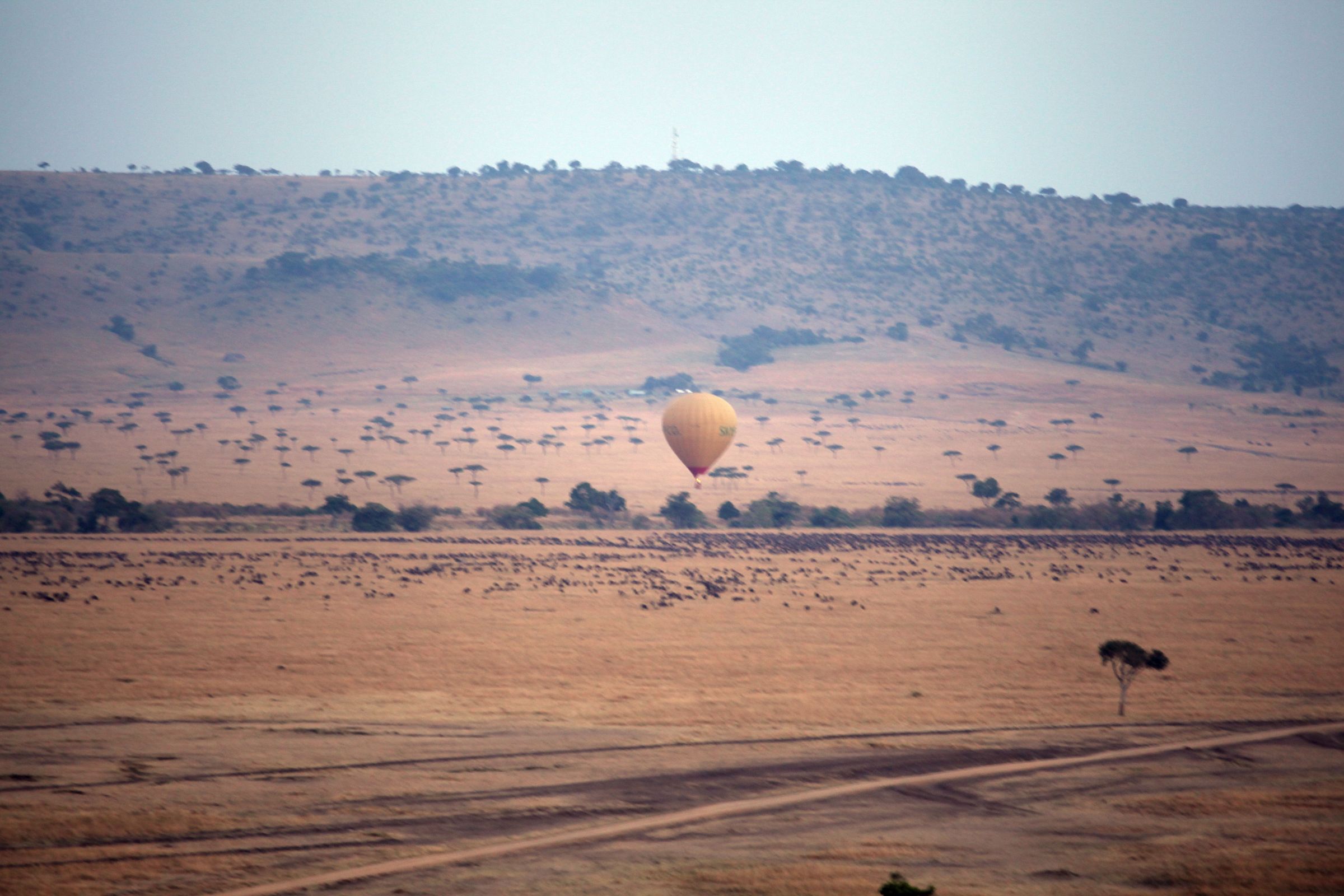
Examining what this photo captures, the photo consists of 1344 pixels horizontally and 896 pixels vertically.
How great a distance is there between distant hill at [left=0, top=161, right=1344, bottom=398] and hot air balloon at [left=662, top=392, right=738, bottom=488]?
6601cm

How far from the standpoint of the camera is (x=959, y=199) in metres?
Answer: 175

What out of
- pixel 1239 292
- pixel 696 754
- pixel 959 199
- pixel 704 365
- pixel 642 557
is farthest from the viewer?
pixel 959 199

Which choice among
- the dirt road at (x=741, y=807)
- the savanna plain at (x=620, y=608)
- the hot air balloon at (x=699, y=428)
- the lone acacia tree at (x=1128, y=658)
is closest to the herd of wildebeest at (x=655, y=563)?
the savanna plain at (x=620, y=608)

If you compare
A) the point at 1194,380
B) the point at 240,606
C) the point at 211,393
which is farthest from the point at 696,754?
the point at 1194,380

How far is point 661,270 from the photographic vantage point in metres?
151

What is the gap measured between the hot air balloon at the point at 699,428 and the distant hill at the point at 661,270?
6601 cm

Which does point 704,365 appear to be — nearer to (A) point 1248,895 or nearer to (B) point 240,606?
(B) point 240,606

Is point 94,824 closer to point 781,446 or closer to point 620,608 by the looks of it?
point 620,608

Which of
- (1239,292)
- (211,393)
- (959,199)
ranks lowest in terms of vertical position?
(211,393)

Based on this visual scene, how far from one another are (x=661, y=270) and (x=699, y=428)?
103302 mm

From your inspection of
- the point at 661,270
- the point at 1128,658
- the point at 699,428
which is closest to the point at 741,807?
the point at 1128,658

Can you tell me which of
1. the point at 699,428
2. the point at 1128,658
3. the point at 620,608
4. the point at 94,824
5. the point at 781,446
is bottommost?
the point at 94,824

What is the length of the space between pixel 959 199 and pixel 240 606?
507ft

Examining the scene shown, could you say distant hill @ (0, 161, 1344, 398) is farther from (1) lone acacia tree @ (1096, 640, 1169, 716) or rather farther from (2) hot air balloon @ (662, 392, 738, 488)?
(1) lone acacia tree @ (1096, 640, 1169, 716)
